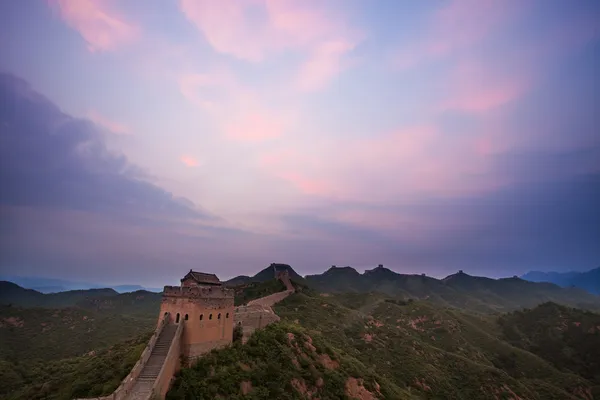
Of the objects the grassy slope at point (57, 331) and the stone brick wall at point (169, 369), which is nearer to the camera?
the stone brick wall at point (169, 369)

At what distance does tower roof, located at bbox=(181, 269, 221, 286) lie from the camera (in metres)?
32.6

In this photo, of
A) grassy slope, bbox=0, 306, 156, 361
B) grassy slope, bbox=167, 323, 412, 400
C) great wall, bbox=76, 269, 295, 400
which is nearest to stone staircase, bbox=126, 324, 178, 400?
great wall, bbox=76, 269, 295, 400

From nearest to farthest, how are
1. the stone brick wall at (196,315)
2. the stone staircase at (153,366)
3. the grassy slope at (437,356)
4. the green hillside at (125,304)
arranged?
the stone staircase at (153,366) → the stone brick wall at (196,315) → the grassy slope at (437,356) → the green hillside at (125,304)

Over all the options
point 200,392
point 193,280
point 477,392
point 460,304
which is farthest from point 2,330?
point 460,304

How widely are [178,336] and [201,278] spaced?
9469 mm

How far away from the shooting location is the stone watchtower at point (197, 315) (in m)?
25.3

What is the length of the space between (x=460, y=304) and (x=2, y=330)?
193 meters

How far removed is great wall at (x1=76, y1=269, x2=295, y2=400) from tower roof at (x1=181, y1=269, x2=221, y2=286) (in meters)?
0.31

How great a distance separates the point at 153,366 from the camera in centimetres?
2192

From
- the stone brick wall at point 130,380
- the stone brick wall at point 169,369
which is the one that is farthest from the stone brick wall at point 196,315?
the stone brick wall at point 130,380

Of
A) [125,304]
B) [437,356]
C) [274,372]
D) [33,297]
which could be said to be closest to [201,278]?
[274,372]

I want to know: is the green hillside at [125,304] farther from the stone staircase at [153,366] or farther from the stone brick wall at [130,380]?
the stone brick wall at [130,380]

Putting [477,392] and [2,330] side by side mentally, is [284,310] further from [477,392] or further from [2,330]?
[2,330]

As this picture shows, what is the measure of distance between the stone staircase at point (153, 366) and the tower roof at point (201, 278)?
24.6 feet
